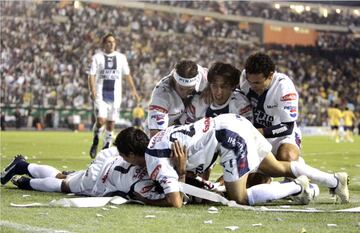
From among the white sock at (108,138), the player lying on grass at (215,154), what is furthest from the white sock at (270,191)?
the white sock at (108,138)

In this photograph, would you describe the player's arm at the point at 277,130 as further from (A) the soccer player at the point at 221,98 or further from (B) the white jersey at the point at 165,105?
(B) the white jersey at the point at 165,105

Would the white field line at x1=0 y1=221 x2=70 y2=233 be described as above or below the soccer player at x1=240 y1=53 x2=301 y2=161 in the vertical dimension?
below

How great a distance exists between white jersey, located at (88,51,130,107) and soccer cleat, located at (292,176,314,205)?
803cm

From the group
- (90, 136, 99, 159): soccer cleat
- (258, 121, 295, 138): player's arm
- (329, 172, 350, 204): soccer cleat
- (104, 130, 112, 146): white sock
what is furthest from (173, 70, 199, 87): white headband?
(90, 136, 99, 159): soccer cleat

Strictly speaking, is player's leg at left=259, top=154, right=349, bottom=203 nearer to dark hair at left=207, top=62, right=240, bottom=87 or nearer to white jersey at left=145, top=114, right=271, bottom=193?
white jersey at left=145, top=114, right=271, bottom=193

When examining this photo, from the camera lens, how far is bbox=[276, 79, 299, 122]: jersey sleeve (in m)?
8.05

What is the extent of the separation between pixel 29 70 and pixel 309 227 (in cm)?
3066

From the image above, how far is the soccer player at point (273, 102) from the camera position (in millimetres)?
7836

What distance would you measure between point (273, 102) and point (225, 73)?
23.8 inches

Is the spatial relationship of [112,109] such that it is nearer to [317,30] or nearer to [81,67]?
[81,67]

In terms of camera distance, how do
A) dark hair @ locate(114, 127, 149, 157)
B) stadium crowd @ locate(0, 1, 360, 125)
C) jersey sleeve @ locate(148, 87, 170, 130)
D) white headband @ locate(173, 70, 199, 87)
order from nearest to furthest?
dark hair @ locate(114, 127, 149, 157), white headband @ locate(173, 70, 199, 87), jersey sleeve @ locate(148, 87, 170, 130), stadium crowd @ locate(0, 1, 360, 125)

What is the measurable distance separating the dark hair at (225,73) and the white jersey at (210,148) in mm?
938

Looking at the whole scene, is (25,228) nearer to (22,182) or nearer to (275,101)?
(22,182)

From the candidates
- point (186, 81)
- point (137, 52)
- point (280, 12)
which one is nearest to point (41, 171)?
point (186, 81)
